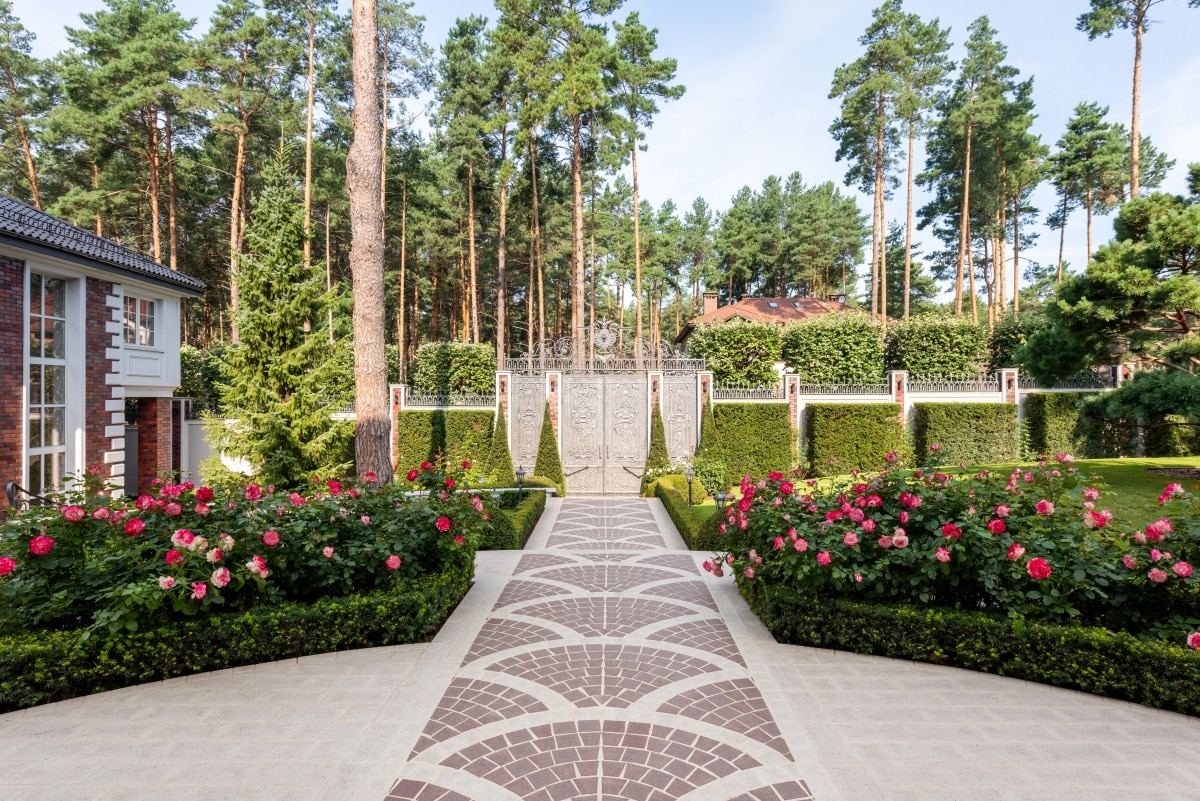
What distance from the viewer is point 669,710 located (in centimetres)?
382

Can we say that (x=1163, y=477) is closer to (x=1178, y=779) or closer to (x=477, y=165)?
(x=1178, y=779)

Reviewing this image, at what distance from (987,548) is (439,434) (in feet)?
42.9

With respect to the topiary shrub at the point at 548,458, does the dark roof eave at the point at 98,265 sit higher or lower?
higher

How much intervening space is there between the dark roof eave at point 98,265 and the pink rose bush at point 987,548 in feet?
38.3

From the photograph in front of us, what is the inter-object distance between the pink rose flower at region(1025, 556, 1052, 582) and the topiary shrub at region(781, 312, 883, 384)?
13.3 meters

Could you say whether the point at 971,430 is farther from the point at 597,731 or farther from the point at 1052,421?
the point at 597,731

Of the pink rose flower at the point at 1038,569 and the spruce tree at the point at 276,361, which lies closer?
the pink rose flower at the point at 1038,569

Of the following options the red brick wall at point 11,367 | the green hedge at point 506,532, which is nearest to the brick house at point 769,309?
the green hedge at point 506,532

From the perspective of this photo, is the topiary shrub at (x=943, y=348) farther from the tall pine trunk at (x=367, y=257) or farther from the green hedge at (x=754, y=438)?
the tall pine trunk at (x=367, y=257)

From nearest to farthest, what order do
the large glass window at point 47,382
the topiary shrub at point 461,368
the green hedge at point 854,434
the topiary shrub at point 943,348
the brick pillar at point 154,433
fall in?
the large glass window at point 47,382 < the brick pillar at point 154,433 < the green hedge at point 854,434 < the topiary shrub at point 943,348 < the topiary shrub at point 461,368

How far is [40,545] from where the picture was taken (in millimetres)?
4020

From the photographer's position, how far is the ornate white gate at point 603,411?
14195 millimetres

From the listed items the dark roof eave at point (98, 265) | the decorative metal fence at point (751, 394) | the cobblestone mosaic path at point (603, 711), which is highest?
the dark roof eave at point (98, 265)

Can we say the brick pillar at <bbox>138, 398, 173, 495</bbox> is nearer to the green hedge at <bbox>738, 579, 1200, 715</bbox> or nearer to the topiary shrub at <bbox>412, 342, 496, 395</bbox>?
the topiary shrub at <bbox>412, 342, 496, 395</bbox>
